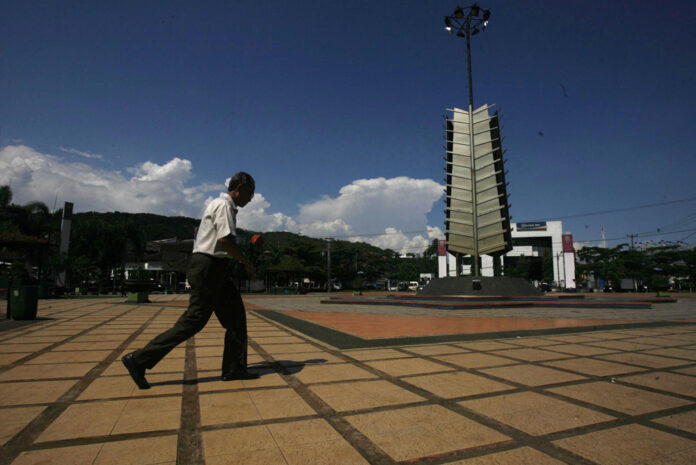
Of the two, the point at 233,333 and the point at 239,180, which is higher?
the point at 239,180

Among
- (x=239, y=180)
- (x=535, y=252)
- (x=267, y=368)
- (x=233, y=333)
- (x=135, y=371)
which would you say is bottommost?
(x=267, y=368)

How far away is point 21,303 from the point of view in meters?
8.12

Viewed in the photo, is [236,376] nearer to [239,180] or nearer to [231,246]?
[231,246]

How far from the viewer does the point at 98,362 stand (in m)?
3.84

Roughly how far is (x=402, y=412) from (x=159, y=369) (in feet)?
8.06

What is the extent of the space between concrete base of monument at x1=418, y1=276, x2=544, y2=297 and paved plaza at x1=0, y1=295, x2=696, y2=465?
55.4 ft

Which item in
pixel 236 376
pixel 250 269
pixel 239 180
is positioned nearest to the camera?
pixel 250 269

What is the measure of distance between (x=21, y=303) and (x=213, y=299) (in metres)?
7.91

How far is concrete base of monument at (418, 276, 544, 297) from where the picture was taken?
20922 mm

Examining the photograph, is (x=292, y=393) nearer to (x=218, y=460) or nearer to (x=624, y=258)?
(x=218, y=460)

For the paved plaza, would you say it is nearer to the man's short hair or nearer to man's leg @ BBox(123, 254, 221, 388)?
man's leg @ BBox(123, 254, 221, 388)

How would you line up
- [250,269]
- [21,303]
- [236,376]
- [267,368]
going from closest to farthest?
[250,269] < [236,376] < [267,368] < [21,303]

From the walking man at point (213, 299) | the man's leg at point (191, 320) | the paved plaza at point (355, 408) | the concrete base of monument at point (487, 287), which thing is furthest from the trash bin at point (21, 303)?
the concrete base of monument at point (487, 287)

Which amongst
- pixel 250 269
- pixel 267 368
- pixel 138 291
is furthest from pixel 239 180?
pixel 138 291
